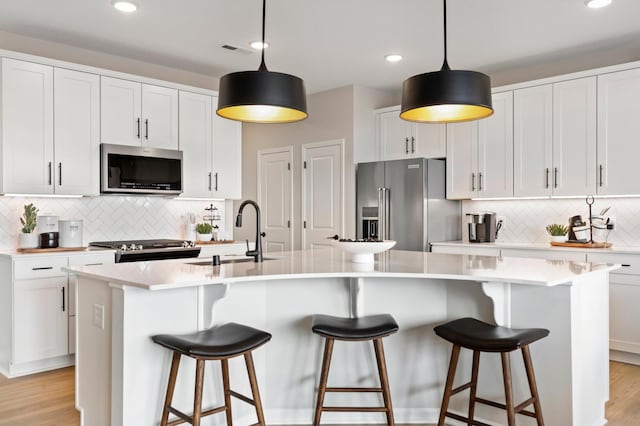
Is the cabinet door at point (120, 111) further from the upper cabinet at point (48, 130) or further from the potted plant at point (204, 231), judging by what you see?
the potted plant at point (204, 231)

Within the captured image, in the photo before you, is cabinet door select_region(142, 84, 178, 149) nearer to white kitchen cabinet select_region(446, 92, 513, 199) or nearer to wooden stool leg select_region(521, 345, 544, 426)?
white kitchen cabinet select_region(446, 92, 513, 199)

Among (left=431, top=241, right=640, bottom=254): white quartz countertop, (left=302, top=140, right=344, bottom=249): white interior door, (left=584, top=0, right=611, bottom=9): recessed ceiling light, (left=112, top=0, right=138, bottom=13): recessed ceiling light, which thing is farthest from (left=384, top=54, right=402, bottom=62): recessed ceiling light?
(left=112, top=0, right=138, bottom=13): recessed ceiling light

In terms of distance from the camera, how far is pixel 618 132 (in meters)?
4.29

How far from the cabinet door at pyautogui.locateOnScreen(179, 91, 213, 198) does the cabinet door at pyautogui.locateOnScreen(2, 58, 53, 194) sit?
120cm

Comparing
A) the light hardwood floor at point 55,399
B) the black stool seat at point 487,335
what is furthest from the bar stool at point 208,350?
the light hardwood floor at point 55,399

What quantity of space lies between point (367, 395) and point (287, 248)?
3.72m

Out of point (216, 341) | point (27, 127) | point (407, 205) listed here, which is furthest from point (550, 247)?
point (27, 127)

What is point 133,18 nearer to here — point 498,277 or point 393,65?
point 393,65

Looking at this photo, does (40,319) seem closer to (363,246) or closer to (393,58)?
(363,246)

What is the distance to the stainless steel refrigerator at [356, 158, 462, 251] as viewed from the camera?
203 inches

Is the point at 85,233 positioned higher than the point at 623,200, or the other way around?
the point at 623,200

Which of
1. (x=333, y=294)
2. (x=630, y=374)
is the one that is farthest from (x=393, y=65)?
(x=630, y=374)

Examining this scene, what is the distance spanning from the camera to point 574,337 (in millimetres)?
2549

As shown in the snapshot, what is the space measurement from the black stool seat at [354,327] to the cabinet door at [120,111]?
9.17 ft
